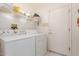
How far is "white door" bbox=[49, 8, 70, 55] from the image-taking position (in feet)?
10.3

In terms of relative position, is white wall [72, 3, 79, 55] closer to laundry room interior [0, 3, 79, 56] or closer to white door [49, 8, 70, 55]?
laundry room interior [0, 3, 79, 56]

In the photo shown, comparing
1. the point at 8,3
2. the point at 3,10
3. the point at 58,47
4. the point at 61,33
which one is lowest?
the point at 58,47

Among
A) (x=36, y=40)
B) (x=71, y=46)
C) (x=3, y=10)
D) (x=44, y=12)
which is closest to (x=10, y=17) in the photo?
(x=3, y=10)

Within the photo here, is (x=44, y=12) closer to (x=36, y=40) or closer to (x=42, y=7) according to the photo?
(x=42, y=7)

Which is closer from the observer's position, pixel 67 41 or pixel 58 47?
pixel 67 41

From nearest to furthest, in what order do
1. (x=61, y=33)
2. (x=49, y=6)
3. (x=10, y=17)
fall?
(x=10, y=17) → (x=61, y=33) → (x=49, y=6)

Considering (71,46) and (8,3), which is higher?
(8,3)

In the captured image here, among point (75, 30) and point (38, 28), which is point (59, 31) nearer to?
point (75, 30)

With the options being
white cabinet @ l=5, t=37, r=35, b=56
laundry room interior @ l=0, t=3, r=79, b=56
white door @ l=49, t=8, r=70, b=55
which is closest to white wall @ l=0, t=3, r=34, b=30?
laundry room interior @ l=0, t=3, r=79, b=56

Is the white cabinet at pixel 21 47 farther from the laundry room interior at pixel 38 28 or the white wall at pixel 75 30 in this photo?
the white wall at pixel 75 30

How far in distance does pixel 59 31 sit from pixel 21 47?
1.70 metres

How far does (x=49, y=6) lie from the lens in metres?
3.68

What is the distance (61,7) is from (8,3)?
1.83 meters

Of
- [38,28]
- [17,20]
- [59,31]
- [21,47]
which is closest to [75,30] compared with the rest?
[59,31]
